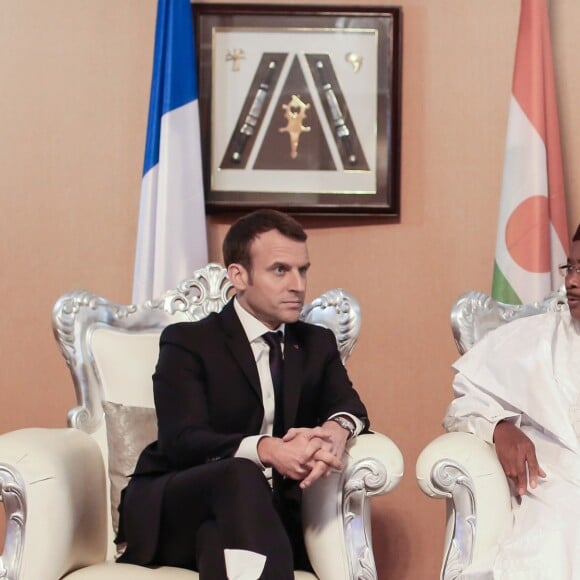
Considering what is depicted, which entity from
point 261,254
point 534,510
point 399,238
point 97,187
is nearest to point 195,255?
point 97,187

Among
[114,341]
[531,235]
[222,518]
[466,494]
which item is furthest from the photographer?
[531,235]

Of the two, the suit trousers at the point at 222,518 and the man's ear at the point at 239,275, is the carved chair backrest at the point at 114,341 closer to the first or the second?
the man's ear at the point at 239,275

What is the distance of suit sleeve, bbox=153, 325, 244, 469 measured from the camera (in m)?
2.51

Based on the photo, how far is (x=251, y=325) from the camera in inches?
111

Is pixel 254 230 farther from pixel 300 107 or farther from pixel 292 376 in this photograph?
pixel 300 107

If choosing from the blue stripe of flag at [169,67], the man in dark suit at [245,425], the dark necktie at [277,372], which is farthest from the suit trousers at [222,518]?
the blue stripe of flag at [169,67]

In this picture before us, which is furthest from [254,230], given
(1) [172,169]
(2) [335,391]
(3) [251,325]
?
(1) [172,169]

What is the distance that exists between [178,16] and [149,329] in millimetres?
1322

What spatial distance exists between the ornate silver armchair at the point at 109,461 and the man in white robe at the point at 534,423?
0.33m

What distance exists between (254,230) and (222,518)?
856 millimetres

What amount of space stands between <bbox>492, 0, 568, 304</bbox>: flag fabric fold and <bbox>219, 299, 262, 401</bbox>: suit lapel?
4.61ft

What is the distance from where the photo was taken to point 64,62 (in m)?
4.14

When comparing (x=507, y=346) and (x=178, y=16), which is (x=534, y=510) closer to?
(x=507, y=346)

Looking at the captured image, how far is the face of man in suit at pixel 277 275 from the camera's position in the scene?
276 centimetres
